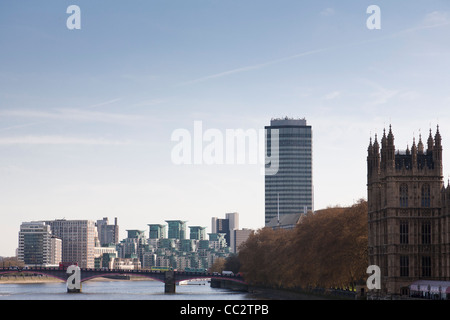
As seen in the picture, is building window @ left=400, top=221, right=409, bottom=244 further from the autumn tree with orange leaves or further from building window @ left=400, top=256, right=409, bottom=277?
the autumn tree with orange leaves

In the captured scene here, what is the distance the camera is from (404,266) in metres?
146

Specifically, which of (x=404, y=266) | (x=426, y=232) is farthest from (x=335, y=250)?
(x=426, y=232)

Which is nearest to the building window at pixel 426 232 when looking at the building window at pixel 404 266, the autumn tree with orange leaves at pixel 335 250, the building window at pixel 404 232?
the building window at pixel 404 232

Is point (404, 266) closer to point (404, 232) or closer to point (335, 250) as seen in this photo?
point (404, 232)

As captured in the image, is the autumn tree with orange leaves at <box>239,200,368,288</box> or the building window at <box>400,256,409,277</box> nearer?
the building window at <box>400,256,409,277</box>

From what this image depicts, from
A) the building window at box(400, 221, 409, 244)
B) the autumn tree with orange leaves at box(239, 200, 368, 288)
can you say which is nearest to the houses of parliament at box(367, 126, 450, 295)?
the building window at box(400, 221, 409, 244)

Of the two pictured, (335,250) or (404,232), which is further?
(335,250)

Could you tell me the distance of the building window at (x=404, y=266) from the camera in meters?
146

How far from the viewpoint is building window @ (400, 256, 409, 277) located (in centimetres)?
14625

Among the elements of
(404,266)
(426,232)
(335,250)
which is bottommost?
(404,266)

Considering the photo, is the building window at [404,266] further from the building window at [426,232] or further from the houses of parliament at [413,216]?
the building window at [426,232]

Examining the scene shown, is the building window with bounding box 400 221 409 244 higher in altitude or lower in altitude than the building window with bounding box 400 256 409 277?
higher

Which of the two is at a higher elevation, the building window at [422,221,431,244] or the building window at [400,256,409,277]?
the building window at [422,221,431,244]
